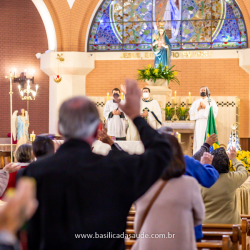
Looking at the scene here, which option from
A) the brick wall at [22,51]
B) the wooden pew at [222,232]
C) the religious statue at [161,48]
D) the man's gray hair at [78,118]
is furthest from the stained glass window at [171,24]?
the man's gray hair at [78,118]

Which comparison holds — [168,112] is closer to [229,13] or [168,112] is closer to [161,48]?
[161,48]

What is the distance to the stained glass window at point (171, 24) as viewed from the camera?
13359 mm

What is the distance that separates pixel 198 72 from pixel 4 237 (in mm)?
12793

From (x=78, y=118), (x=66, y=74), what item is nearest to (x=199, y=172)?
(x=78, y=118)

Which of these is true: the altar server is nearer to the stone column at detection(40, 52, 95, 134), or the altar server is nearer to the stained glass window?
the stone column at detection(40, 52, 95, 134)

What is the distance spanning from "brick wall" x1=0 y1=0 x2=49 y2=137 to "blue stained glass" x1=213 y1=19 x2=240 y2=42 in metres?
6.28

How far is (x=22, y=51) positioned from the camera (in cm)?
1421

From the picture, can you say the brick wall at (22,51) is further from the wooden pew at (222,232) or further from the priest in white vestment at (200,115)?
the wooden pew at (222,232)

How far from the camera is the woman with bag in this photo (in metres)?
2.17

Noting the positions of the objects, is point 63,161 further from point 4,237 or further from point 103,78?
point 103,78

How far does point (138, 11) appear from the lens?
1392 cm

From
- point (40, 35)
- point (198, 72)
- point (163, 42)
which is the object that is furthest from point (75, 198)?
point (40, 35)

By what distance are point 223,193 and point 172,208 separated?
1.36m

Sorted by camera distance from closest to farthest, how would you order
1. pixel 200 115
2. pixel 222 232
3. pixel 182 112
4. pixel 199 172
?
pixel 199 172 → pixel 222 232 → pixel 200 115 → pixel 182 112
